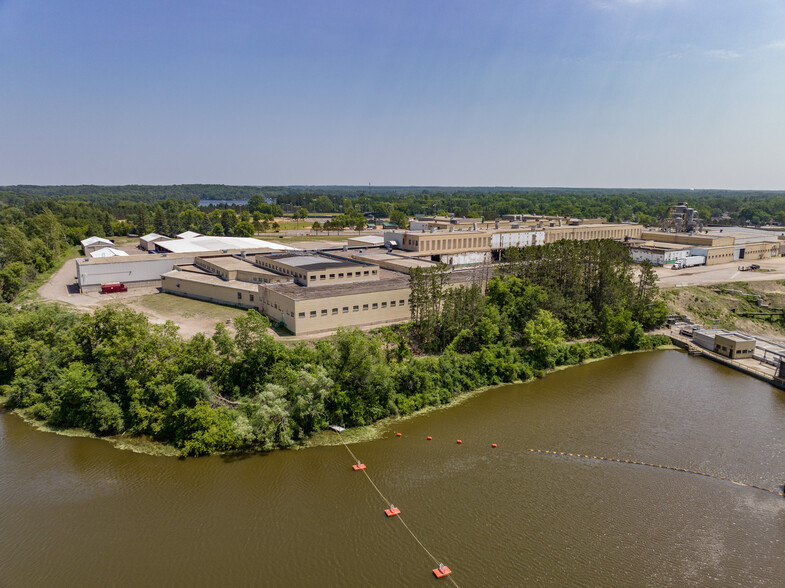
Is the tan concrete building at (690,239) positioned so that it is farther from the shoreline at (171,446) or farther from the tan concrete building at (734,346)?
the shoreline at (171,446)

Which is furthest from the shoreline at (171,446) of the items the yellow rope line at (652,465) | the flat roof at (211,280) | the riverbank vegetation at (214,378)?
the flat roof at (211,280)

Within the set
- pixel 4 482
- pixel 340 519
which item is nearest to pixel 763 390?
pixel 340 519

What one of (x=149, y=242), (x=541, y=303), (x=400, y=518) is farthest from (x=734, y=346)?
(x=149, y=242)

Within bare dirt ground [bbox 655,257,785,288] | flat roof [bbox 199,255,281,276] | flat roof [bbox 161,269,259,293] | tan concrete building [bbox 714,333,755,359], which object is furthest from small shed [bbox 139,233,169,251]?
tan concrete building [bbox 714,333,755,359]

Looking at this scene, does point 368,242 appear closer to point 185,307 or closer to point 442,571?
point 185,307

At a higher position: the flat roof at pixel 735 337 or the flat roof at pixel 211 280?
the flat roof at pixel 211 280
